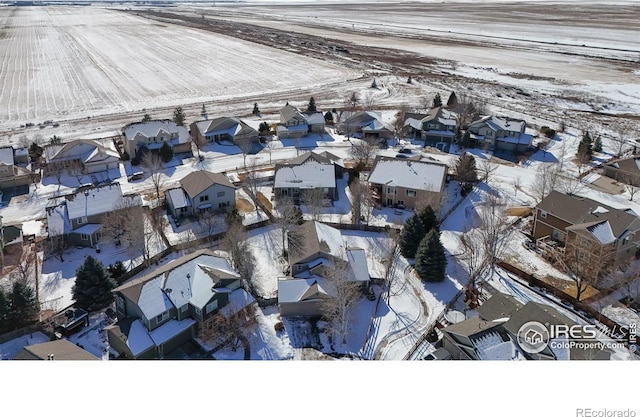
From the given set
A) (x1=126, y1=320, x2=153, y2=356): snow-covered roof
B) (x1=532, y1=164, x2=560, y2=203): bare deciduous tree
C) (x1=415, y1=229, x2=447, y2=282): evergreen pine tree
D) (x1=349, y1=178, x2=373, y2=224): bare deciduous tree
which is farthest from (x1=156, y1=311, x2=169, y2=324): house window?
(x1=532, y1=164, x2=560, y2=203): bare deciduous tree

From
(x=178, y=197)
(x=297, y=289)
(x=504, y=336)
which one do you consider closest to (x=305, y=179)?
(x=178, y=197)

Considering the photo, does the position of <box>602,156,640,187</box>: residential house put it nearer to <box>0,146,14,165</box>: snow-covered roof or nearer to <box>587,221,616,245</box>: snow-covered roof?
<box>587,221,616,245</box>: snow-covered roof

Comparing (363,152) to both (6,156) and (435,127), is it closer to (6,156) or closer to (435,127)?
(435,127)

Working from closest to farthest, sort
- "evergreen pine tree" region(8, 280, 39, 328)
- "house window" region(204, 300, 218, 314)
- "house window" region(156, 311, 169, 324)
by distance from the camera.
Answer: "house window" region(156, 311, 169, 324) → "evergreen pine tree" region(8, 280, 39, 328) → "house window" region(204, 300, 218, 314)

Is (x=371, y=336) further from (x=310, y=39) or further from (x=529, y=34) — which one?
(x=529, y=34)

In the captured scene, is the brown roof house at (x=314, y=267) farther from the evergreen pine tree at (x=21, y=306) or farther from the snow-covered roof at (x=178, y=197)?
the evergreen pine tree at (x=21, y=306)

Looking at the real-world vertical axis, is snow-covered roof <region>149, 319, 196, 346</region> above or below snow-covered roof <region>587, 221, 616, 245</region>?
below
